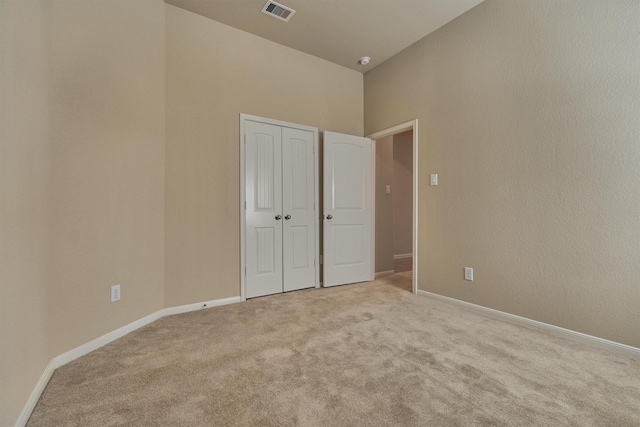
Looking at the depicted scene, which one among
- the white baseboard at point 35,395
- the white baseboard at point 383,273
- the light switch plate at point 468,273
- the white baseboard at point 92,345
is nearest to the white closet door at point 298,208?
the white baseboard at point 92,345

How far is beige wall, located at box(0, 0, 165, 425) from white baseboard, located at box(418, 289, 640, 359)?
302 centimetres

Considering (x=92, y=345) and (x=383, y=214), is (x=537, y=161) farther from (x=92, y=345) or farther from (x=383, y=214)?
(x=92, y=345)

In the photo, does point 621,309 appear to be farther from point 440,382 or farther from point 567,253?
point 440,382

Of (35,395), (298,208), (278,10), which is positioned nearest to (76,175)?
(35,395)

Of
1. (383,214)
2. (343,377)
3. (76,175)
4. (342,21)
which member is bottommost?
(343,377)

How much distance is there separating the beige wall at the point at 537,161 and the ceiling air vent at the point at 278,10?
1579mm

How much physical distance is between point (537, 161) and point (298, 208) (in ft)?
7.93

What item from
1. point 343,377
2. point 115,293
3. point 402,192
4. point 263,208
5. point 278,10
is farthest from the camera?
point 402,192

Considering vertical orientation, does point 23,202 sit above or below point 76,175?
below

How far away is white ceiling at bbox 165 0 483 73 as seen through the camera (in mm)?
2713

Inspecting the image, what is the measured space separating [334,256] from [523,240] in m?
2.05

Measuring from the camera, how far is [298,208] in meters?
3.49

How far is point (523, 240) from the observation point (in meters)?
2.41

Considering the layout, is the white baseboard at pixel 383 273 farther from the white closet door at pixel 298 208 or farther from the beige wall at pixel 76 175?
the beige wall at pixel 76 175
